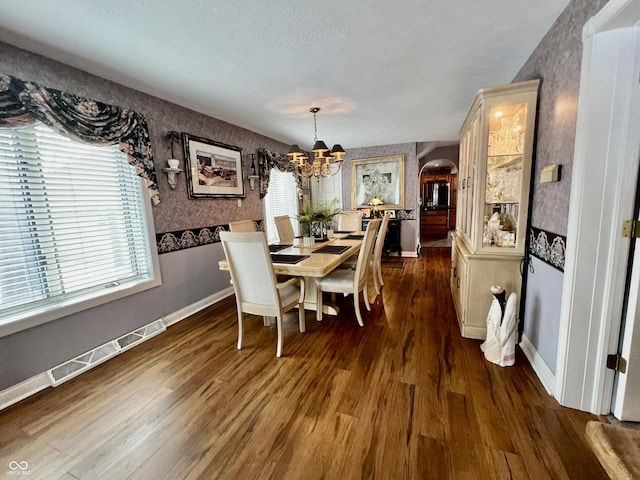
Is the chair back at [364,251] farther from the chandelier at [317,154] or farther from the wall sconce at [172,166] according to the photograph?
the wall sconce at [172,166]

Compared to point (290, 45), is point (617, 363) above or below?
below

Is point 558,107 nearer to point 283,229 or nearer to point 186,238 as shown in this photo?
point 283,229

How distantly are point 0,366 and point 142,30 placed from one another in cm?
240

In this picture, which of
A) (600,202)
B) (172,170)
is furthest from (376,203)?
(600,202)

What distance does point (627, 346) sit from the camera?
1.41 metres

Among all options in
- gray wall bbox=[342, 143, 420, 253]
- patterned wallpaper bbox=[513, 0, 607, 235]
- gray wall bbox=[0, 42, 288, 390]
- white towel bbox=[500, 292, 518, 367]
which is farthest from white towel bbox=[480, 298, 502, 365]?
gray wall bbox=[342, 143, 420, 253]

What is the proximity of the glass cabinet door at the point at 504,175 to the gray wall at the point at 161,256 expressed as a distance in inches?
122

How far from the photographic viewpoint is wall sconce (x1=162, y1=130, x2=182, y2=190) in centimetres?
290

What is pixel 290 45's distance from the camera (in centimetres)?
194

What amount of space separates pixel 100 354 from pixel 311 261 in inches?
76.3

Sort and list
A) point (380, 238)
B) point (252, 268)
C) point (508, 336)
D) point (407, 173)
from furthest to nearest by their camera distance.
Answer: point (407, 173) → point (380, 238) → point (252, 268) → point (508, 336)

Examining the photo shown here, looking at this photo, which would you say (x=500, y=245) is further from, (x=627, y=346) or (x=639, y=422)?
(x=639, y=422)

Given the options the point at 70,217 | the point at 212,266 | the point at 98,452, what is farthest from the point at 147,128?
the point at 98,452

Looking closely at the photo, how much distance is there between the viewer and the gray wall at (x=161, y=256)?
1.90m
